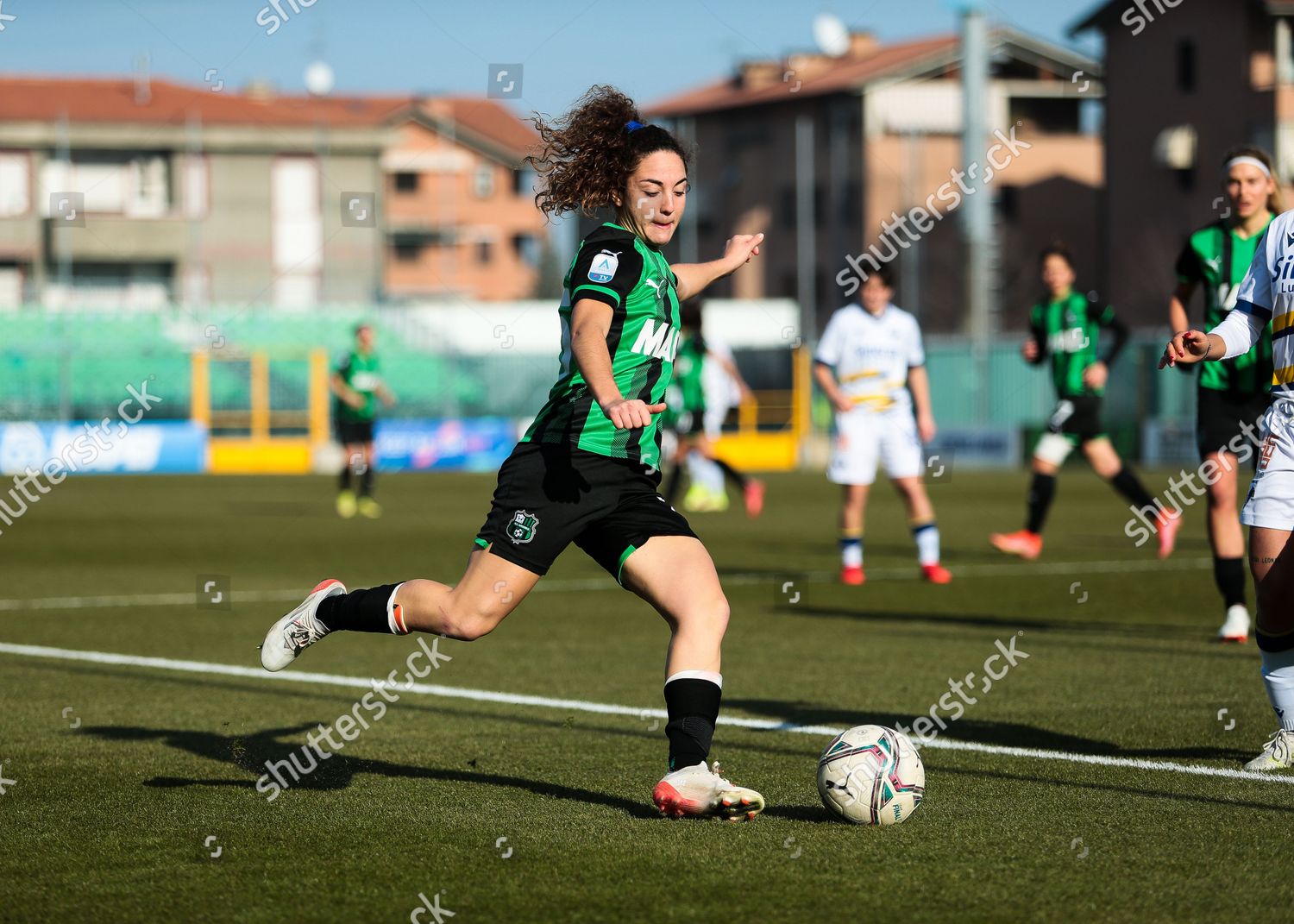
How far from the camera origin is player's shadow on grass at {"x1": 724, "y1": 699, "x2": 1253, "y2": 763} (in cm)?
654

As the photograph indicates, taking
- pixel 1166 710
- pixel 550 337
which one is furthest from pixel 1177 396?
pixel 1166 710

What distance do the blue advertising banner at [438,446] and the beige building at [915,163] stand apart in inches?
952

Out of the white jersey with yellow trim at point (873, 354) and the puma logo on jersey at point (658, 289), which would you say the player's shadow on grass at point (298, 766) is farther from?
the white jersey with yellow trim at point (873, 354)

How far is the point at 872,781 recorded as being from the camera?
539cm

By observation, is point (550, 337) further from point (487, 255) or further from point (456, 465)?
point (487, 255)

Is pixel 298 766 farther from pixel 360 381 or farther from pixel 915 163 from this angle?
pixel 915 163

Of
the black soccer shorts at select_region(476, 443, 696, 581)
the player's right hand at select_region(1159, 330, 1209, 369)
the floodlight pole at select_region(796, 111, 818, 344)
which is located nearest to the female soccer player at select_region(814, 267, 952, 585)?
the player's right hand at select_region(1159, 330, 1209, 369)

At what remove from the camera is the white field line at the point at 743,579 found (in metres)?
12.9

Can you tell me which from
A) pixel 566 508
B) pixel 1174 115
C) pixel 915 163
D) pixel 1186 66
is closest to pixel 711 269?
pixel 566 508

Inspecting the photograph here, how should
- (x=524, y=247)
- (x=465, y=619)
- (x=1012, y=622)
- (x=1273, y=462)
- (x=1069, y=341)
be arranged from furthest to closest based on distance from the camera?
(x=524, y=247) → (x=1069, y=341) → (x=1012, y=622) → (x=1273, y=462) → (x=465, y=619)

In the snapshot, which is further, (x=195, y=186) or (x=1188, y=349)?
(x=195, y=186)

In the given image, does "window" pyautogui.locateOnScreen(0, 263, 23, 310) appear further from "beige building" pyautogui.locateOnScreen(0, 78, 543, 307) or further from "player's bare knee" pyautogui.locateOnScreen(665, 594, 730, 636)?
"player's bare knee" pyautogui.locateOnScreen(665, 594, 730, 636)

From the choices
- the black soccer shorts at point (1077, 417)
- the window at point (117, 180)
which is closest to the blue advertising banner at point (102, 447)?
the window at point (117, 180)

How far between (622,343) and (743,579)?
29.5 feet
